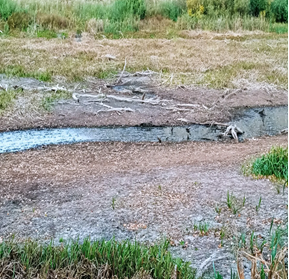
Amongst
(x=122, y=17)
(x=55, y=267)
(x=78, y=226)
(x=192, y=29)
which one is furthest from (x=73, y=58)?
(x=55, y=267)

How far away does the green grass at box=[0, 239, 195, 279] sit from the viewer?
3.03m

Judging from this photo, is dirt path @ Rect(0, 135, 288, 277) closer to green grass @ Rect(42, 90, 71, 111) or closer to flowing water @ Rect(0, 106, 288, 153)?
flowing water @ Rect(0, 106, 288, 153)

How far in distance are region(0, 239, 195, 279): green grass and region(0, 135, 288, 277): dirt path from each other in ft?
1.37

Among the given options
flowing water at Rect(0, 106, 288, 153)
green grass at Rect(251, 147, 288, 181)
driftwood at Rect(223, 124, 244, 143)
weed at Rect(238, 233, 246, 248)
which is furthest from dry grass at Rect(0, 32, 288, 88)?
weed at Rect(238, 233, 246, 248)

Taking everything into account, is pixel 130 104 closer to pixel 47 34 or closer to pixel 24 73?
pixel 24 73

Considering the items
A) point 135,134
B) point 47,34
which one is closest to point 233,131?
point 135,134

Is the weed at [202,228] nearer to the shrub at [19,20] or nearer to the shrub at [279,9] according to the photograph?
the shrub at [279,9]

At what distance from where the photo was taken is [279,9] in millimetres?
16156

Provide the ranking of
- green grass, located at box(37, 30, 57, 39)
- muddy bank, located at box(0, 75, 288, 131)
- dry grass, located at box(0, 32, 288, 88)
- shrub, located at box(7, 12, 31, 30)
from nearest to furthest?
muddy bank, located at box(0, 75, 288, 131)
dry grass, located at box(0, 32, 288, 88)
green grass, located at box(37, 30, 57, 39)
shrub, located at box(7, 12, 31, 30)

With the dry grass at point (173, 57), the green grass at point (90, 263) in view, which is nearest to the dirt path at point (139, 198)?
the green grass at point (90, 263)

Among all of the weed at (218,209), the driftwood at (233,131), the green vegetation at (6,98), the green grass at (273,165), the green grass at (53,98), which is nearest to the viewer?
the weed at (218,209)

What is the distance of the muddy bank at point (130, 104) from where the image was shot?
29.8ft

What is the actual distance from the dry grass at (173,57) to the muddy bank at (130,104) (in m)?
0.56

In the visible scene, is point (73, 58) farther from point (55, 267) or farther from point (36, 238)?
point (55, 267)
